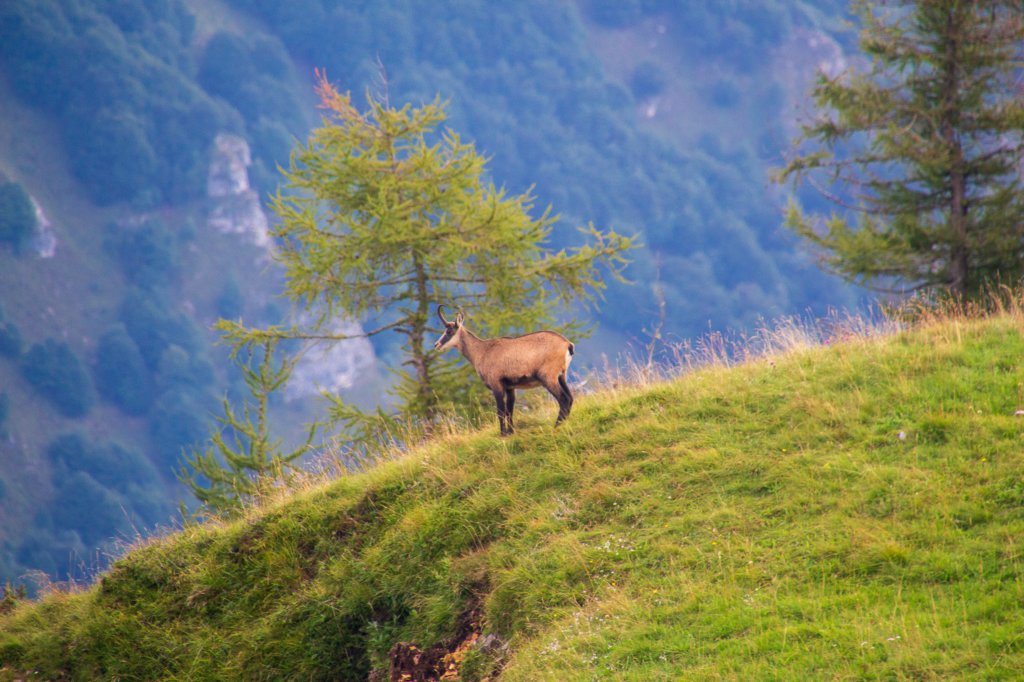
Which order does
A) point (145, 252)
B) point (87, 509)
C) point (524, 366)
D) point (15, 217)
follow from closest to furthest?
point (524, 366), point (87, 509), point (15, 217), point (145, 252)

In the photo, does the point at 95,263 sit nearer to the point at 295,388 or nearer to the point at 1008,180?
the point at 295,388

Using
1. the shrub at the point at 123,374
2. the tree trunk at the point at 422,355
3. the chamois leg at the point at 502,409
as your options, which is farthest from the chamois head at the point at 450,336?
the shrub at the point at 123,374

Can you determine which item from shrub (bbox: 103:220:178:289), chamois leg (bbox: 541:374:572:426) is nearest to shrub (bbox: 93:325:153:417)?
shrub (bbox: 103:220:178:289)

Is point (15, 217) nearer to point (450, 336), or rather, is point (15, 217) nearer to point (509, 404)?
point (450, 336)

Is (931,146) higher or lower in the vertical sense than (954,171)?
higher

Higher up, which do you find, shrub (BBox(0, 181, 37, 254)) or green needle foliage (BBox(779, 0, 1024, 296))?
shrub (BBox(0, 181, 37, 254))

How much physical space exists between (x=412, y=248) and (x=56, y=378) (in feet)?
518

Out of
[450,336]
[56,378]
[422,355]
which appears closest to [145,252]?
[56,378]

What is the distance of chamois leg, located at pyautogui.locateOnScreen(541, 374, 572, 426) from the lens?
37.2 feet

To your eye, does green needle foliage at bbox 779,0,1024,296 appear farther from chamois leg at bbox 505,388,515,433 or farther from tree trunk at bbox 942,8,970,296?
chamois leg at bbox 505,388,515,433

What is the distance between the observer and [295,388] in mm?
182875

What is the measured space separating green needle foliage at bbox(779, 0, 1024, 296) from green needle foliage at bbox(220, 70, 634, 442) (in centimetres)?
615

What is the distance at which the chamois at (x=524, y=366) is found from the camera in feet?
37.2

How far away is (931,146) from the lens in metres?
19.9
